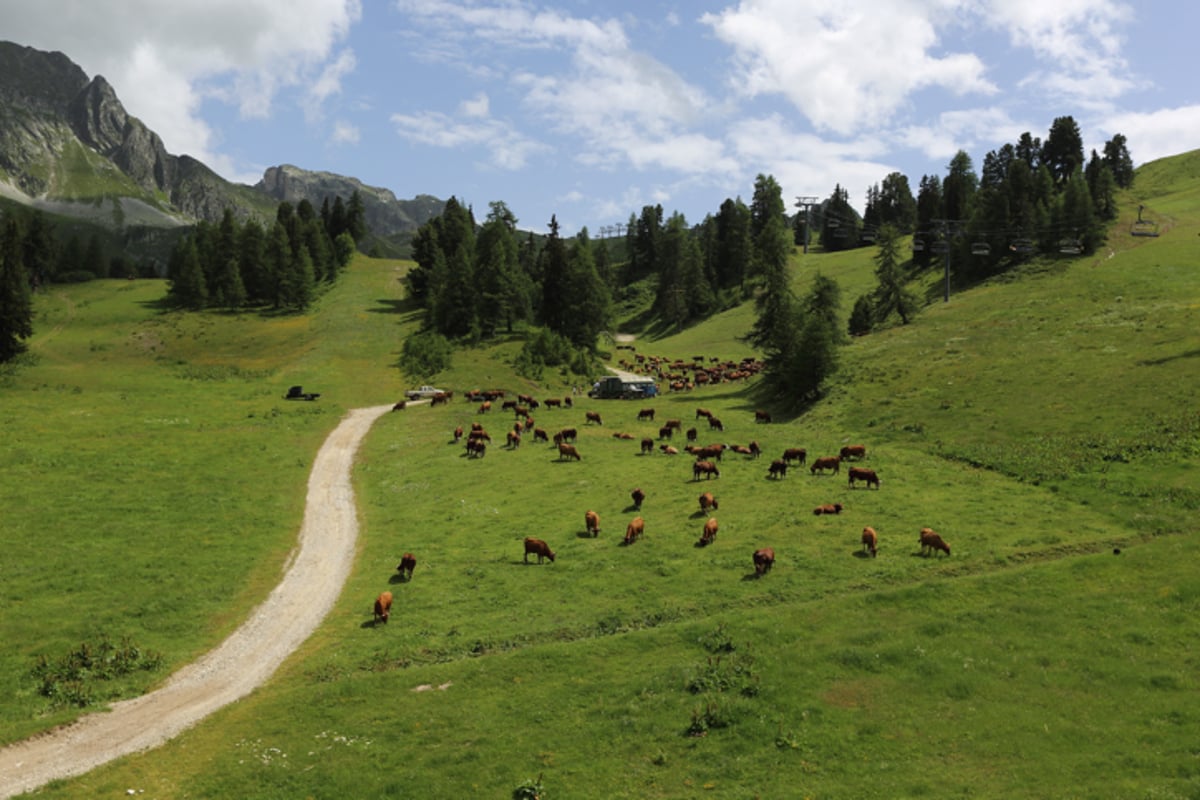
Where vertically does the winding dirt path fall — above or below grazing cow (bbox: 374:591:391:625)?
below

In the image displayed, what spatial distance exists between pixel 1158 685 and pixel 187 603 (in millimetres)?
32055

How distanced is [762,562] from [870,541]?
15.9ft

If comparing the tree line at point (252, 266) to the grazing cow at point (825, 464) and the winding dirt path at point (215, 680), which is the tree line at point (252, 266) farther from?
the grazing cow at point (825, 464)

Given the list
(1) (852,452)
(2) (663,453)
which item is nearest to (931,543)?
(1) (852,452)

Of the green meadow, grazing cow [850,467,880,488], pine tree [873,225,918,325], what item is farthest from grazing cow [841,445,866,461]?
pine tree [873,225,918,325]

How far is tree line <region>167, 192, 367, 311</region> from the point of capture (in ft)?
454

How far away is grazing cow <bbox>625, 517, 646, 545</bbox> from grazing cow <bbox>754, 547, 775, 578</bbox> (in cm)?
634

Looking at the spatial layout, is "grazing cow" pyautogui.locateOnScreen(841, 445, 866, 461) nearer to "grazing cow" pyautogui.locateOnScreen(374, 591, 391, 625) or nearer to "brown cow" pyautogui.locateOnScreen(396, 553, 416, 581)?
"brown cow" pyautogui.locateOnScreen(396, 553, 416, 581)

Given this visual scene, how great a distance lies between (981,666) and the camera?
67.9 ft

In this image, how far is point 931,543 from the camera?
1141 inches

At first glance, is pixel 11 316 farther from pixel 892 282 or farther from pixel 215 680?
pixel 892 282

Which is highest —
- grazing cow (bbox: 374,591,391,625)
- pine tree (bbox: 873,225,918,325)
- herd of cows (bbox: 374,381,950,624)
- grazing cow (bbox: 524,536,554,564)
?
pine tree (bbox: 873,225,918,325)

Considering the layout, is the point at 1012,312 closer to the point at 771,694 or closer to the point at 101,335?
the point at 771,694

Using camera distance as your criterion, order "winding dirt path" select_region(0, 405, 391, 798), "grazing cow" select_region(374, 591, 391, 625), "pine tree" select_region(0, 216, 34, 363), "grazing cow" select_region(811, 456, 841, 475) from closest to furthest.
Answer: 1. "winding dirt path" select_region(0, 405, 391, 798)
2. "grazing cow" select_region(374, 591, 391, 625)
3. "grazing cow" select_region(811, 456, 841, 475)
4. "pine tree" select_region(0, 216, 34, 363)
